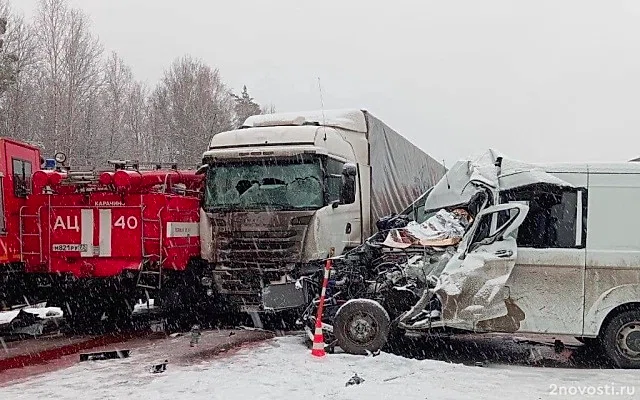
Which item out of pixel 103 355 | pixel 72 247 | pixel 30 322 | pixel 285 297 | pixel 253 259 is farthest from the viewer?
pixel 30 322

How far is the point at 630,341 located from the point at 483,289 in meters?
1.88

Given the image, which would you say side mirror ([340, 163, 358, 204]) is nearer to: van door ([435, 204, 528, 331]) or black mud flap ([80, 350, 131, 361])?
van door ([435, 204, 528, 331])

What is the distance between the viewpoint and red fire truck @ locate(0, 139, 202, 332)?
470 inches

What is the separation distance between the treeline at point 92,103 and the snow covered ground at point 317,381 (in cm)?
2907

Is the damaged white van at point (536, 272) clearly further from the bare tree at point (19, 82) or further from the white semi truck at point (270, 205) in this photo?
the bare tree at point (19, 82)

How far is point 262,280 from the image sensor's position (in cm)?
1165

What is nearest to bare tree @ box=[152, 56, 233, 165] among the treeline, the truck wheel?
the treeline

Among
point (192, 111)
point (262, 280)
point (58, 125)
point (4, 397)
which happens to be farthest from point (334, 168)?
point (192, 111)

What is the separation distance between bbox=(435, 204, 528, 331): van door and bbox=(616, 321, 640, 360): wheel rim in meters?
1.25

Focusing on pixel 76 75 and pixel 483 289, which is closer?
pixel 483 289

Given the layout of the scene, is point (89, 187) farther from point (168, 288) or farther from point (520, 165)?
point (520, 165)

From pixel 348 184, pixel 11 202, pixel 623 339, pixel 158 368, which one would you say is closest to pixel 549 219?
pixel 623 339

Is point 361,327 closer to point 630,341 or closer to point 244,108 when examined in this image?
point 630,341

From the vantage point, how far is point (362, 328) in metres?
9.03
